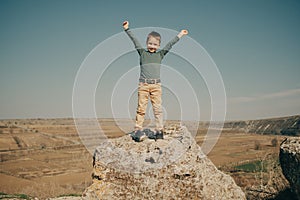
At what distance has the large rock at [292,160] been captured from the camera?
292 inches

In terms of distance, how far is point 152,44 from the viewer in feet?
23.2

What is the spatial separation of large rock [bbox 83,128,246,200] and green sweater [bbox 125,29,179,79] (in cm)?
184

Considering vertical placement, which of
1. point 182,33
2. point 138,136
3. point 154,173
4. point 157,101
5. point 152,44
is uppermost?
point 182,33

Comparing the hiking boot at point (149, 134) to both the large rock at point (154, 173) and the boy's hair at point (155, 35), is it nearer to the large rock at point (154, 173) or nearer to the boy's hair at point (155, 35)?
the large rock at point (154, 173)

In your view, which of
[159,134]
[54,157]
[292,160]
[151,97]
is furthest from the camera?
[54,157]

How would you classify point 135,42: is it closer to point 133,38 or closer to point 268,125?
point 133,38

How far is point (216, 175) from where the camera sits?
6.19 metres

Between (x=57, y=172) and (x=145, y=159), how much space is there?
52073 millimetres

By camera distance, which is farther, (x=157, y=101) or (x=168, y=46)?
(x=168, y=46)

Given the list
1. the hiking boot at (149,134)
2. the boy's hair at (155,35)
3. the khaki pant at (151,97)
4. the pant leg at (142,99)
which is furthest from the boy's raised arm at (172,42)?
the hiking boot at (149,134)

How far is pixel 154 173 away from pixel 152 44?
3.28 metres

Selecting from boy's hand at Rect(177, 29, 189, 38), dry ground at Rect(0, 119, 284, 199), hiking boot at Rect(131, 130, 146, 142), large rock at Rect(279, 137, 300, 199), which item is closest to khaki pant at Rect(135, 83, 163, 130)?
hiking boot at Rect(131, 130, 146, 142)

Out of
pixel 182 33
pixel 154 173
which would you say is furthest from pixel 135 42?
pixel 154 173

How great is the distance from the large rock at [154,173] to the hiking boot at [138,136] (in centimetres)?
33
